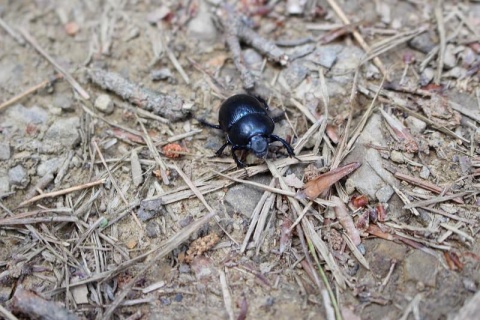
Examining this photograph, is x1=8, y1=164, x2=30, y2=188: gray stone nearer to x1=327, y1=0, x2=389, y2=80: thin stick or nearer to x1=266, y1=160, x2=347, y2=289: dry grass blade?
x1=266, y1=160, x2=347, y2=289: dry grass blade


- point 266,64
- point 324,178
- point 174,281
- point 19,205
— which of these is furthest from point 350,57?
point 19,205

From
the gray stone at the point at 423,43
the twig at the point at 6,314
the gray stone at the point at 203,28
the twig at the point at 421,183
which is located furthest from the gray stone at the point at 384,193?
the twig at the point at 6,314

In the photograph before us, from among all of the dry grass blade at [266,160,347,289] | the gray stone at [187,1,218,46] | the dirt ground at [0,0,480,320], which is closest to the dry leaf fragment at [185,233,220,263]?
the dirt ground at [0,0,480,320]

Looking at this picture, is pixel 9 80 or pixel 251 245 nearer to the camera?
pixel 251 245

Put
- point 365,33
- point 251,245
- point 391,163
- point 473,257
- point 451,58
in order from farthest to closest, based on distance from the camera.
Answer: point 365,33, point 451,58, point 391,163, point 251,245, point 473,257

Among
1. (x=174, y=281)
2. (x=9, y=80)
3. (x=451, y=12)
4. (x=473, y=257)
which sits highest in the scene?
(x=451, y=12)

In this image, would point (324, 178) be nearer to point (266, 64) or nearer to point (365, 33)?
point (266, 64)

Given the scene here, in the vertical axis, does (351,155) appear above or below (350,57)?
below

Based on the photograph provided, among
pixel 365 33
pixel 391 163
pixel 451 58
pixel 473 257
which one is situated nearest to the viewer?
pixel 473 257
